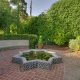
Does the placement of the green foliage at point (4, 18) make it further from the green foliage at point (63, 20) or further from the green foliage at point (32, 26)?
the green foliage at point (63, 20)

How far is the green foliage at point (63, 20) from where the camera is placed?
38.4 feet

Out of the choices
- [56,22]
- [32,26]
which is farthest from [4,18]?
[56,22]

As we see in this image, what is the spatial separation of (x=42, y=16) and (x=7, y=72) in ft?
31.0

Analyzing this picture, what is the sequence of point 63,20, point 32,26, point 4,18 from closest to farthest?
point 4,18
point 63,20
point 32,26

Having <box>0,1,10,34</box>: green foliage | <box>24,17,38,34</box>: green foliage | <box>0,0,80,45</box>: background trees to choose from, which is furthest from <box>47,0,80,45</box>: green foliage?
<box>0,1,10,34</box>: green foliage

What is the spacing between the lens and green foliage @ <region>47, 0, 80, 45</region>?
11.7m

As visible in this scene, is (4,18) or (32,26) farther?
(32,26)

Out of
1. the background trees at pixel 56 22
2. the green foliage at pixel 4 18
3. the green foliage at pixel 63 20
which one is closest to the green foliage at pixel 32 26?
the background trees at pixel 56 22

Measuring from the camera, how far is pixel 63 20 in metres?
12.1

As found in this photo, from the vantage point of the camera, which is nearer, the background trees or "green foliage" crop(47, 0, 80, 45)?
the background trees

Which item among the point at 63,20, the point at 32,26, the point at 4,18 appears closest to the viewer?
the point at 4,18

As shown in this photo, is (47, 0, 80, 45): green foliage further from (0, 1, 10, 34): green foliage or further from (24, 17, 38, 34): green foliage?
(0, 1, 10, 34): green foliage

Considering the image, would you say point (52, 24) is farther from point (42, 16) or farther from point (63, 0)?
point (63, 0)

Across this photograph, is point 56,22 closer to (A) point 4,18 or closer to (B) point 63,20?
(B) point 63,20
